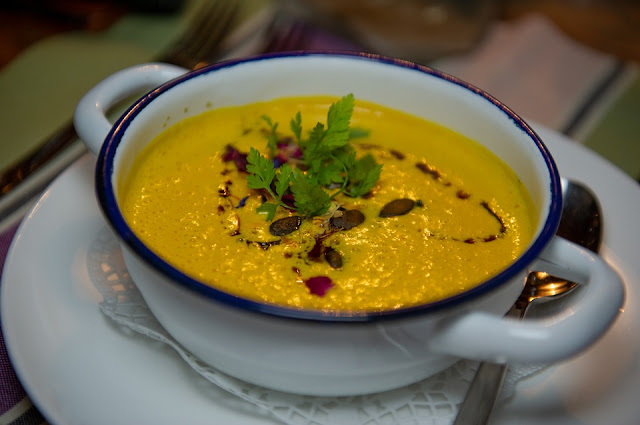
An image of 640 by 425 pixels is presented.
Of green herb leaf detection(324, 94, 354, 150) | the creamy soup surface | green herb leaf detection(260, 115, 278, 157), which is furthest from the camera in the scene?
green herb leaf detection(260, 115, 278, 157)

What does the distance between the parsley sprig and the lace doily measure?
307 mm

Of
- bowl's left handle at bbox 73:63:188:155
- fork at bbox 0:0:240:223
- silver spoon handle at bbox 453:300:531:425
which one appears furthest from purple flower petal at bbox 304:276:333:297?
Result: fork at bbox 0:0:240:223

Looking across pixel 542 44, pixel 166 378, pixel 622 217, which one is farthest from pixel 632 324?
pixel 542 44

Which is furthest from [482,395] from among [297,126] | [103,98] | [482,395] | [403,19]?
[403,19]

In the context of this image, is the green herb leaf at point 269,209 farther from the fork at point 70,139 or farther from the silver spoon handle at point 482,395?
the fork at point 70,139

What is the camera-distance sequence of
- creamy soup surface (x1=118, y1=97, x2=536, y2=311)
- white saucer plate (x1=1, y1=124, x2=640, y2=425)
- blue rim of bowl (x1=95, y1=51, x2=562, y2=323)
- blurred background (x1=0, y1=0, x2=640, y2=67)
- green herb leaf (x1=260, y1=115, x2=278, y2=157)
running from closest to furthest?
blue rim of bowl (x1=95, y1=51, x2=562, y2=323), white saucer plate (x1=1, y1=124, x2=640, y2=425), creamy soup surface (x1=118, y1=97, x2=536, y2=311), green herb leaf (x1=260, y1=115, x2=278, y2=157), blurred background (x1=0, y1=0, x2=640, y2=67)

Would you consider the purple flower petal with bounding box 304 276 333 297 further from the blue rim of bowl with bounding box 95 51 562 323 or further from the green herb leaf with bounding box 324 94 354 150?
the green herb leaf with bounding box 324 94 354 150

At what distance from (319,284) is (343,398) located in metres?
0.19

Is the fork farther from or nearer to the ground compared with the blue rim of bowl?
nearer to the ground

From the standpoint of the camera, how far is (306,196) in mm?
1313

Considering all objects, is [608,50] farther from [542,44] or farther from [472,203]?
[472,203]

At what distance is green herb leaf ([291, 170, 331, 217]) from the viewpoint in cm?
131

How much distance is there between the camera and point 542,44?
240cm

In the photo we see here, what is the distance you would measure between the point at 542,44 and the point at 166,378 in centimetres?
183
